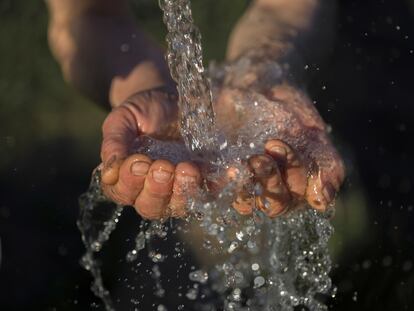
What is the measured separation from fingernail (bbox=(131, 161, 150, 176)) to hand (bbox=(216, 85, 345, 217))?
0.42ft

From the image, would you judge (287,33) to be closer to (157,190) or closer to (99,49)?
(99,49)

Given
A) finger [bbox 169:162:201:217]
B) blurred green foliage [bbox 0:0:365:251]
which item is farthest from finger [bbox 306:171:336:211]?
blurred green foliage [bbox 0:0:365:251]

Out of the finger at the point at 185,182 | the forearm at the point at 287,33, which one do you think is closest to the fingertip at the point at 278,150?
the finger at the point at 185,182

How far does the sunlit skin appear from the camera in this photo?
1.04 m

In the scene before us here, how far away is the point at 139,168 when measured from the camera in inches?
40.1

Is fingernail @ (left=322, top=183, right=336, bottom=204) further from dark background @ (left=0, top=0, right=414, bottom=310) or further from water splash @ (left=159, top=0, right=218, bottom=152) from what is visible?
dark background @ (left=0, top=0, right=414, bottom=310)

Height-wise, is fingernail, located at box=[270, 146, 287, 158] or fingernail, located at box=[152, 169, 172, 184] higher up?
fingernail, located at box=[270, 146, 287, 158]

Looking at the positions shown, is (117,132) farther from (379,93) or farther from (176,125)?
(379,93)

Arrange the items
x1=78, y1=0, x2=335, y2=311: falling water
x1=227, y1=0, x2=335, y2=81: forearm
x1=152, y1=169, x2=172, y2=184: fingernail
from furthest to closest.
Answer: x1=227, y1=0, x2=335, y2=81: forearm
x1=78, y1=0, x2=335, y2=311: falling water
x1=152, y1=169, x2=172, y2=184: fingernail

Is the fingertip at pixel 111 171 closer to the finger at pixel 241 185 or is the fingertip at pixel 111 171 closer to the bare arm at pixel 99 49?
the finger at pixel 241 185

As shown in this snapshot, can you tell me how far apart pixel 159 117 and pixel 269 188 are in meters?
0.28

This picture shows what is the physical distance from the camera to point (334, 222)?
5.48 feet

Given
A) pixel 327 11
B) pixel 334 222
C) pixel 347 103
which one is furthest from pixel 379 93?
pixel 334 222

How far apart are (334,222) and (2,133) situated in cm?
85
